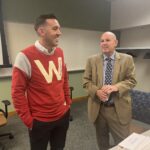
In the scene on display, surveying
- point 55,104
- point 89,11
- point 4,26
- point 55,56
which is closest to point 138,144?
point 55,104

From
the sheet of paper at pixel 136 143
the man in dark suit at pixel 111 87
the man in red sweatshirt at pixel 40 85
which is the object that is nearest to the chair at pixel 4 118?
the man in red sweatshirt at pixel 40 85

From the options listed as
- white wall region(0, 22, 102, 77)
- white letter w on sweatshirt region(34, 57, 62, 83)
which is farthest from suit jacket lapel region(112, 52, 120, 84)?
white wall region(0, 22, 102, 77)

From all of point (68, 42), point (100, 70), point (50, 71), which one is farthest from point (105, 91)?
point (68, 42)

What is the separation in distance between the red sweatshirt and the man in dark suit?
0.47 metres

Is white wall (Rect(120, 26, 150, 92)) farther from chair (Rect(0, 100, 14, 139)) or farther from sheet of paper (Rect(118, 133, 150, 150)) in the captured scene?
sheet of paper (Rect(118, 133, 150, 150))

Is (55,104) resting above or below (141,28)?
below

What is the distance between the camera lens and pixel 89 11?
15.4 ft

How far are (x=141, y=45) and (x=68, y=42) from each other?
6.46ft

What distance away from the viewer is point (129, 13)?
4535 millimetres

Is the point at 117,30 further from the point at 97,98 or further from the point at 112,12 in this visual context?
the point at 97,98

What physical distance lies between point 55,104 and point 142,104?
1.27 m

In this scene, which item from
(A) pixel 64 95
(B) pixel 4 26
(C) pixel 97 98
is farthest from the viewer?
(B) pixel 4 26

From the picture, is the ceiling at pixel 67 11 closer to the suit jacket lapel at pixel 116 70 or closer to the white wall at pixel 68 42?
the white wall at pixel 68 42

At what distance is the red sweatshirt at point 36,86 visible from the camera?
1357mm
